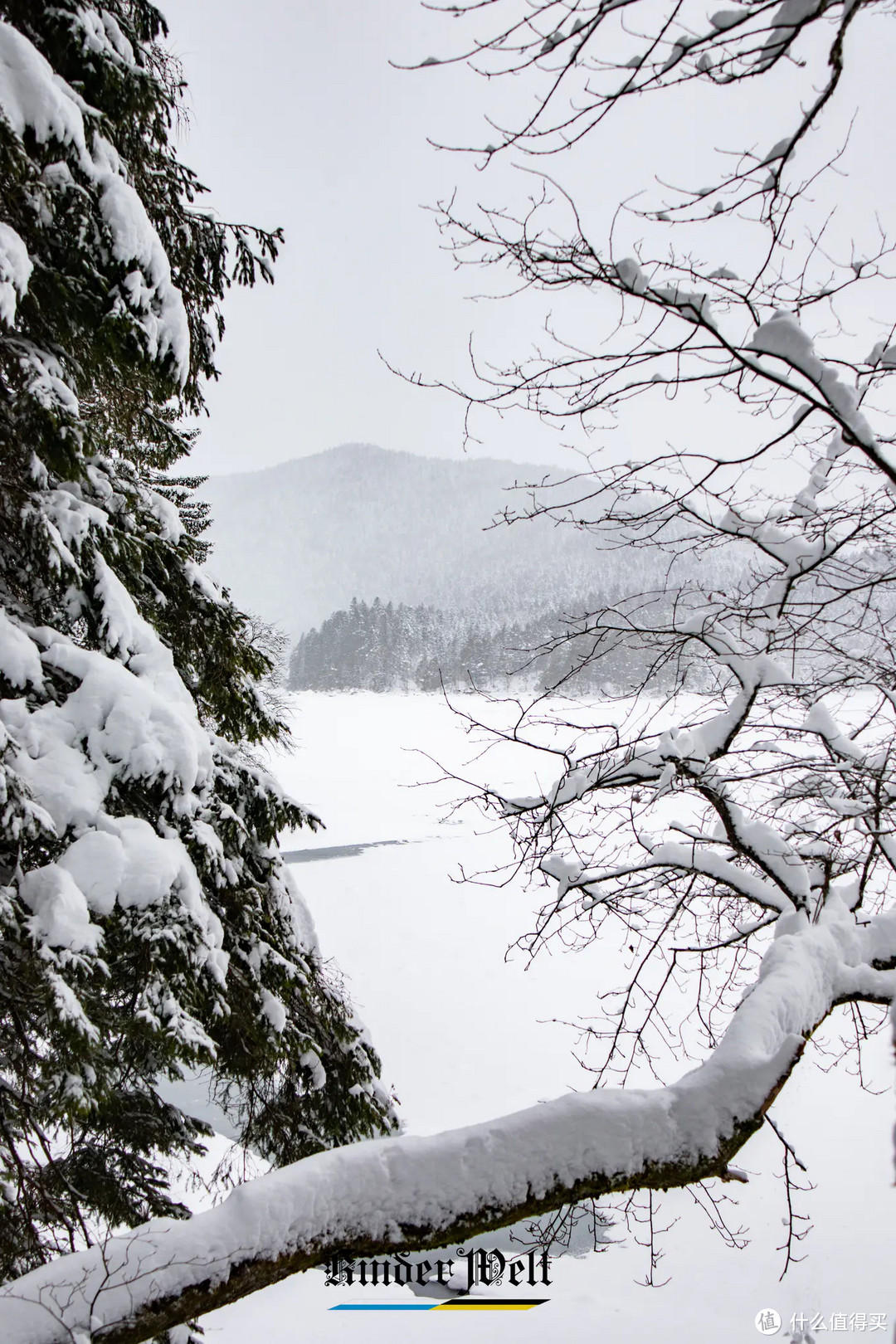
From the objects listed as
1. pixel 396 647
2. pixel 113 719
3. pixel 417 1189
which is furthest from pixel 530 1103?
A: pixel 396 647

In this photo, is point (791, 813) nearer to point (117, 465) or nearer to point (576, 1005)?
point (117, 465)

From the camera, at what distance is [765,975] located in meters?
1.92

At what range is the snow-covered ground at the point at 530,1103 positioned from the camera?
6.01 metres

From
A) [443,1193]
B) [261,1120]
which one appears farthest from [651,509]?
[261,1120]

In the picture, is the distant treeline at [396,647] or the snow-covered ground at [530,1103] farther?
the distant treeline at [396,647]

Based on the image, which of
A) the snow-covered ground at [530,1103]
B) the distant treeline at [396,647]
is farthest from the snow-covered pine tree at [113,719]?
the distant treeline at [396,647]

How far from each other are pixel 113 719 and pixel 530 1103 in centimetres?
831

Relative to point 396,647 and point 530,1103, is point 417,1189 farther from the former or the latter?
point 396,647

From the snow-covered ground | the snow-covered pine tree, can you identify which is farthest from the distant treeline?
the snow-covered pine tree

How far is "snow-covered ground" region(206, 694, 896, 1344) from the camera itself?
6.01 metres

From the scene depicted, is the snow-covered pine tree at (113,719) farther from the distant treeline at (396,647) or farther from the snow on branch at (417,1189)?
the distant treeline at (396,647)

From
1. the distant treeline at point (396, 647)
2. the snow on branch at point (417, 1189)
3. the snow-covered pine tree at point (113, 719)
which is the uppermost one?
the distant treeline at point (396, 647)

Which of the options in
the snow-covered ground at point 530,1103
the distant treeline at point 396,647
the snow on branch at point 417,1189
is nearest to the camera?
the snow on branch at point 417,1189

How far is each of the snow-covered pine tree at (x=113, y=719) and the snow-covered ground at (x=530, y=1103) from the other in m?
1.00
